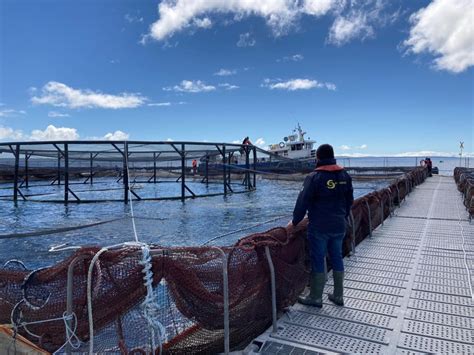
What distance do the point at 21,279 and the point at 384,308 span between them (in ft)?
12.2

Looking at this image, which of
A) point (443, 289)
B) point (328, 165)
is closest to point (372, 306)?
point (443, 289)

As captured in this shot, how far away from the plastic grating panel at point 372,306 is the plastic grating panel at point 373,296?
Result: 0.11m

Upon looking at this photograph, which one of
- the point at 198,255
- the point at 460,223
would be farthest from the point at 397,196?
the point at 198,255

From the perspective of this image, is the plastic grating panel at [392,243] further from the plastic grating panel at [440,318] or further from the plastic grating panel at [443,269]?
the plastic grating panel at [440,318]

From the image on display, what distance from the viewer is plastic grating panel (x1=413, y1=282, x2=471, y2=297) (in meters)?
4.53

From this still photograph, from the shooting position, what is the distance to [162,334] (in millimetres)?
2750

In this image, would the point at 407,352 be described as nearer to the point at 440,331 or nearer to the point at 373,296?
the point at 440,331

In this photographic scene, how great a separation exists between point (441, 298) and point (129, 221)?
359 inches

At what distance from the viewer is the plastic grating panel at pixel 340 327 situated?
344cm

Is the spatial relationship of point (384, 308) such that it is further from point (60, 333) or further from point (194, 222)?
point (194, 222)

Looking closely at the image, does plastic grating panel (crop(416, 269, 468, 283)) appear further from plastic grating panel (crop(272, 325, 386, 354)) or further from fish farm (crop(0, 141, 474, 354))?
plastic grating panel (crop(272, 325, 386, 354))

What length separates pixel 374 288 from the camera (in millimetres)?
4723

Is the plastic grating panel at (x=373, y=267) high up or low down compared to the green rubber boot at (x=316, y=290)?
down

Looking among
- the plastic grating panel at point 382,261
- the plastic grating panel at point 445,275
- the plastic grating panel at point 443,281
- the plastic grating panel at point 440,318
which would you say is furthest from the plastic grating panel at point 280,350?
the plastic grating panel at point 382,261
